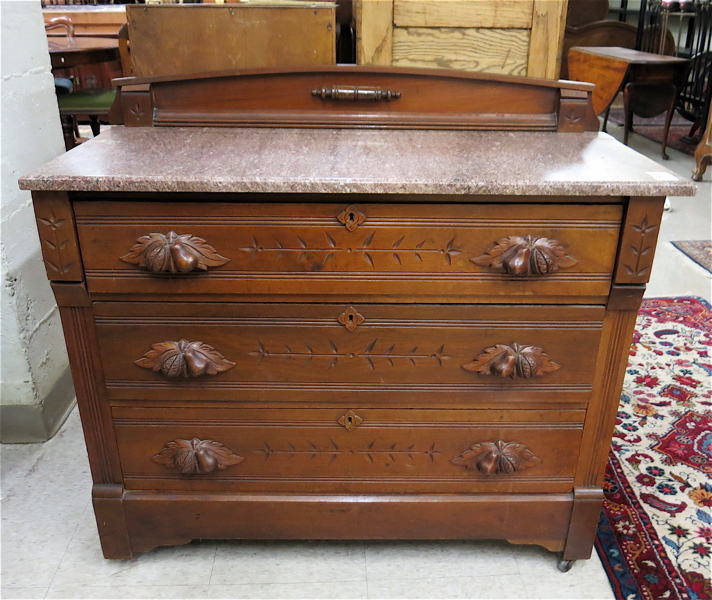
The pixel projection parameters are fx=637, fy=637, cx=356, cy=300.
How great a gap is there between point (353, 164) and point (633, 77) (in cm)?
390

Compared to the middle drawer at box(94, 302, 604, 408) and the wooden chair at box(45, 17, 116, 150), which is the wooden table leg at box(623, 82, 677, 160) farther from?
the middle drawer at box(94, 302, 604, 408)

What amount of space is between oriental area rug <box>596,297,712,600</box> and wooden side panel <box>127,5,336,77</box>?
1300 millimetres

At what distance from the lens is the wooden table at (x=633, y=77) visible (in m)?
4.29

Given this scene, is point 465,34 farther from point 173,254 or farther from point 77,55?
point 77,55

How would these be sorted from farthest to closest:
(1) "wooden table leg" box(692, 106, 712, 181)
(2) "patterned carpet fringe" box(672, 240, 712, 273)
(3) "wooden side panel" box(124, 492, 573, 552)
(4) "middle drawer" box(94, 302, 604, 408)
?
1. (1) "wooden table leg" box(692, 106, 712, 181)
2. (2) "patterned carpet fringe" box(672, 240, 712, 273)
3. (3) "wooden side panel" box(124, 492, 573, 552)
4. (4) "middle drawer" box(94, 302, 604, 408)

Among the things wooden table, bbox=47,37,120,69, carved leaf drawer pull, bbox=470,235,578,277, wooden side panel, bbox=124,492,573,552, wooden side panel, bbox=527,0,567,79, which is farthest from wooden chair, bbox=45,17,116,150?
carved leaf drawer pull, bbox=470,235,578,277

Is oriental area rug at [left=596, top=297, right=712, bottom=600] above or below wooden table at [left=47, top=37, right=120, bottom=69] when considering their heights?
below

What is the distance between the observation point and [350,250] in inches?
44.6

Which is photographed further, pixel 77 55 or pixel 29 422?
pixel 77 55

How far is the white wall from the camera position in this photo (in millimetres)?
1587

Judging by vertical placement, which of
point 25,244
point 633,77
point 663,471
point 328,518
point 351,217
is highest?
point 351,217

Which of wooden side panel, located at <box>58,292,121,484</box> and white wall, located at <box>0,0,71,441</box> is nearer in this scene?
wooden side panel, located at <box>58,292,121,484</box>

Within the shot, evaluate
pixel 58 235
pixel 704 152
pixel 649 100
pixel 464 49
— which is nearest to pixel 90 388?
pixel 58 235

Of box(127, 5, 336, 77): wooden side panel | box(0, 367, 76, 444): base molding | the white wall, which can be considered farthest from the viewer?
box(0, 367, 76, 444): base molding
